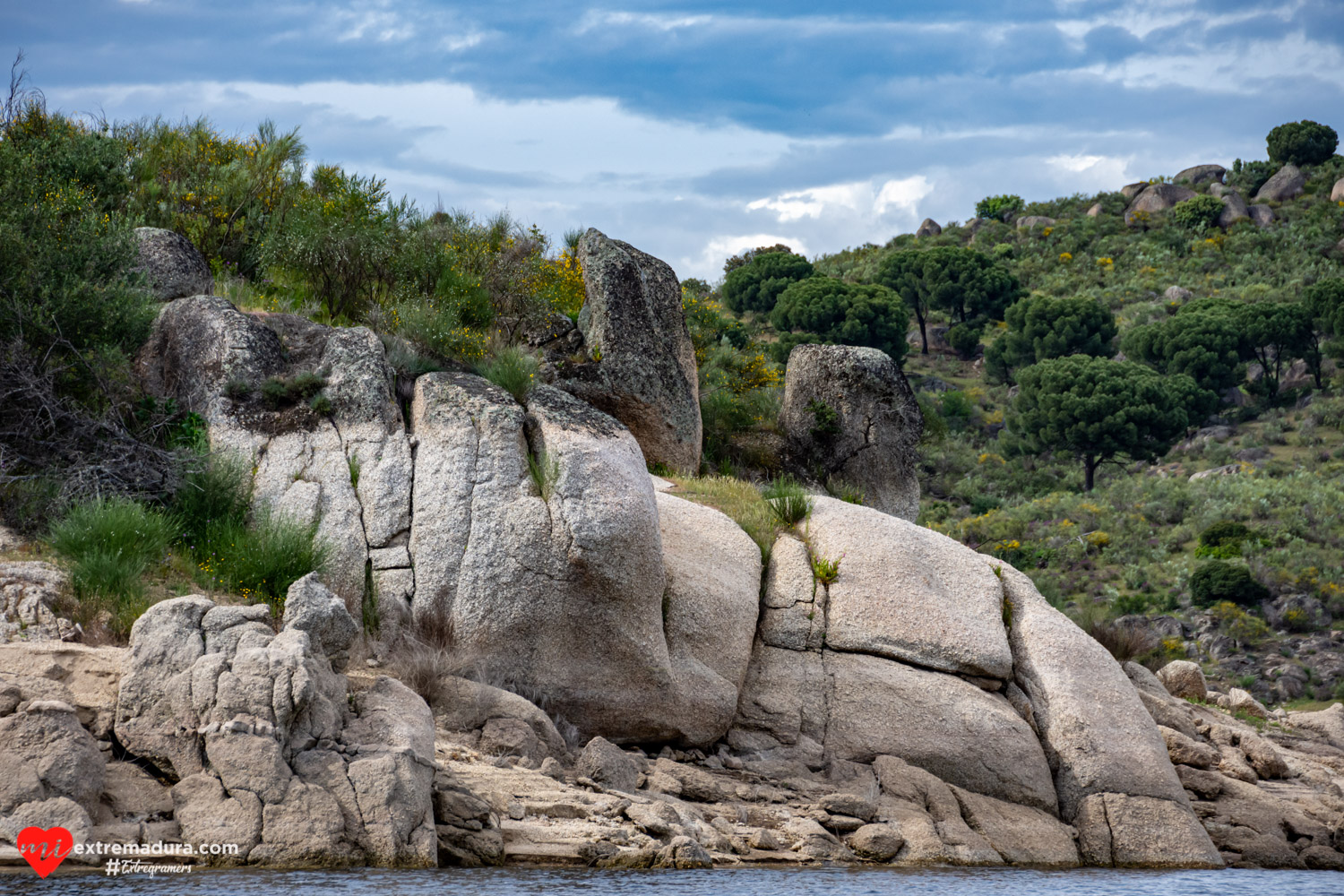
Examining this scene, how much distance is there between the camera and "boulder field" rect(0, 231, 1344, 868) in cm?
973

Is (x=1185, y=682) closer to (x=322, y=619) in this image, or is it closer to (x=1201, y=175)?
(x=322, y=619)

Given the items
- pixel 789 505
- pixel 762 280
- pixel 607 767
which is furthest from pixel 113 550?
pixel 762 280

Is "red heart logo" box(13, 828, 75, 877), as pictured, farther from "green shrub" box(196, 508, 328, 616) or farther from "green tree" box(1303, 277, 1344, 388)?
"green tree" box(1303, 277, 1344, 388)

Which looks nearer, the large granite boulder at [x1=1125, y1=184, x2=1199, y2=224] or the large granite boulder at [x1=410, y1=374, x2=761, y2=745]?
the large granite boulder at [x1=410, y1=374, x2=761, y2=745]

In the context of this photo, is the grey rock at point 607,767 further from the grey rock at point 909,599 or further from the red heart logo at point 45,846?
the red heart logo at point 45,846

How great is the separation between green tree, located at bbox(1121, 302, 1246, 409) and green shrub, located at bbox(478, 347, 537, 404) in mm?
54001

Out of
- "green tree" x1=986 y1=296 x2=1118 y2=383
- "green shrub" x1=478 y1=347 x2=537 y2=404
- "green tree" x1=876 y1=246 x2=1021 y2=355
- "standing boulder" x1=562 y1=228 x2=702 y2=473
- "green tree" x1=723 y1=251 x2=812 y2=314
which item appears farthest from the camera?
"green tree" x1=876 y1=246 x2=1021 y2=355

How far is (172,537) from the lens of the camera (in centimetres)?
1358

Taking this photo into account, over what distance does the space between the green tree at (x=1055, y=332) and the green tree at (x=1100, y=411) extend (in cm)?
478

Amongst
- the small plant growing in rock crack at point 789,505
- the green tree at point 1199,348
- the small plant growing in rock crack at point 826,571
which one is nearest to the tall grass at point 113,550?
the small plant growing in rock crack at point 826,571

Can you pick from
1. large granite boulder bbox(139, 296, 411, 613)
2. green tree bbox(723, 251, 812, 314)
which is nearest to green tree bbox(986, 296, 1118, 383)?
green tree bbox(723, 251, 812, 314)

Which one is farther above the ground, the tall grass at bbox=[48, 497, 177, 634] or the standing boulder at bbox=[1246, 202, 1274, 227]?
the standing boulder at bbox=[1246, 202, 1274, 227]

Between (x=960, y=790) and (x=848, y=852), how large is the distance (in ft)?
8.85

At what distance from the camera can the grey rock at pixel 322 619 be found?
11008 mm
